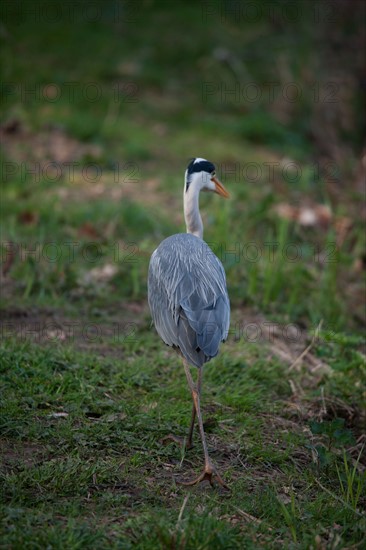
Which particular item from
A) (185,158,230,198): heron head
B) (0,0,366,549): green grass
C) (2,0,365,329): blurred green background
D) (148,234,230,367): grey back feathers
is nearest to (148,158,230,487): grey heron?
(148,234,230,367): grey back feathers

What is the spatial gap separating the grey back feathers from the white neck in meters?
0.29

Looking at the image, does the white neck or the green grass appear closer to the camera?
the green grass

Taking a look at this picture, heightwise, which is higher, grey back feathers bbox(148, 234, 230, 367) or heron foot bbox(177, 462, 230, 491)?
grey back feathers bbox(148, 234, 230, 367)

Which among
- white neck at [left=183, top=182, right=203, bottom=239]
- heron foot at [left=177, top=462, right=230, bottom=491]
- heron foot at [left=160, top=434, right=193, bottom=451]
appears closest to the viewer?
heron foot at [left=177, top=462, right=230, bottom=491]

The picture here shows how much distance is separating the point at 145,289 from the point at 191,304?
201 centimetres

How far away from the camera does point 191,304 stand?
14.7ft

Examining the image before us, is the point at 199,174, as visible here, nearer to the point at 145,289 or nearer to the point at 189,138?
the point at 145,289

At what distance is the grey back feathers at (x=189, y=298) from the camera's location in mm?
4273

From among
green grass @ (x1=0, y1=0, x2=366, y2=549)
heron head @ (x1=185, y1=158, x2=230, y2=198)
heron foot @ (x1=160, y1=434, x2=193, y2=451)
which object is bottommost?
heron foot @ (x1=160, y1=434, x2=193, y2=451)

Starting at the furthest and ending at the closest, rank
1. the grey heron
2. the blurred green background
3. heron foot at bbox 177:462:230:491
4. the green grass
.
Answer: the blurred green background, the grey heron, heron foot at bbox 177:462:230:491, the green grass

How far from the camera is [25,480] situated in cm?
381

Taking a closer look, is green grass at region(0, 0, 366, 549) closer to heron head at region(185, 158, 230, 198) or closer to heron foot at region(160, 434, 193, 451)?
heron foot at region(160, 434, 193, 451)

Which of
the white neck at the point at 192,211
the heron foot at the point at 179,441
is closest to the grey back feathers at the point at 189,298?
the white neck at the point at 192,211

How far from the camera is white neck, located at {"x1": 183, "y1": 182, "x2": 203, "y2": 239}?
5.37m
